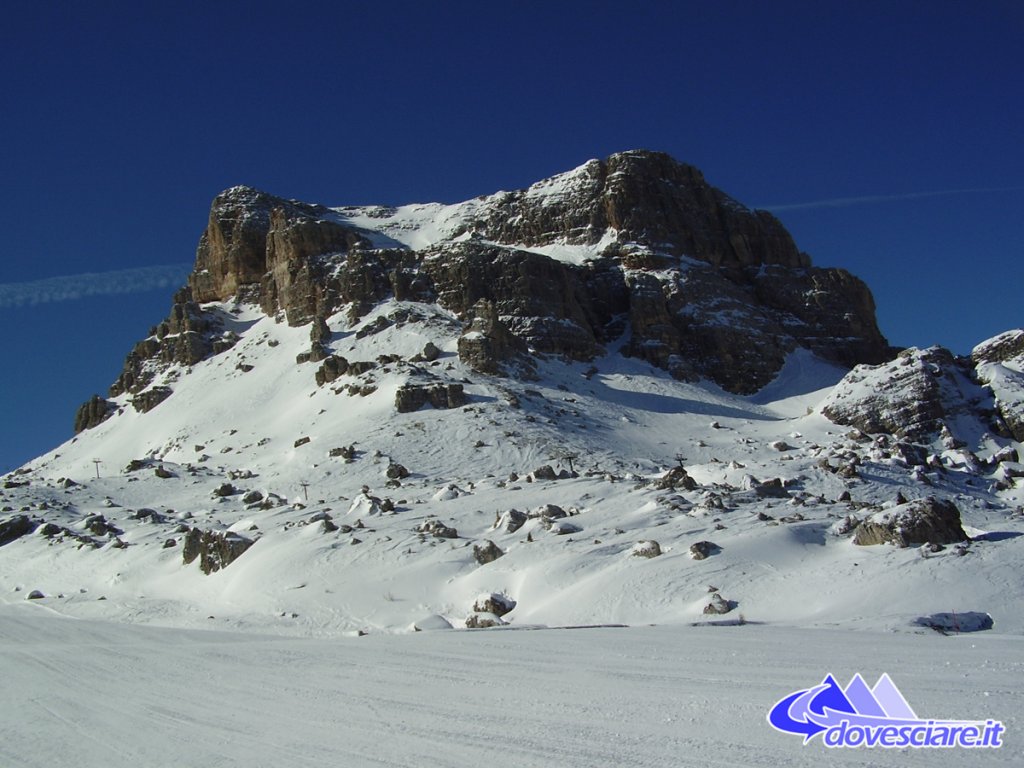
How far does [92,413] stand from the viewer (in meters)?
70.9

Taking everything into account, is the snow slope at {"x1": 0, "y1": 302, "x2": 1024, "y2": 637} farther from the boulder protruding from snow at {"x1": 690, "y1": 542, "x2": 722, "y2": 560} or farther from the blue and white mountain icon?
the blue and white mountain icon

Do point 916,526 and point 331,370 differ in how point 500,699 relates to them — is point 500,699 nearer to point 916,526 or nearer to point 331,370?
point 916,526

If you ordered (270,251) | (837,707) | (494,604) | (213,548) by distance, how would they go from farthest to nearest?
1. (270,251)
2. (213,548)
3. (494,604)
4. (837,707)

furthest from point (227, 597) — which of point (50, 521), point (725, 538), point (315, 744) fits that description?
point (50, 521)

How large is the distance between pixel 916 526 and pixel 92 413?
7320cm

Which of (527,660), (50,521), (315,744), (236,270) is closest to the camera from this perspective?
(315,744)

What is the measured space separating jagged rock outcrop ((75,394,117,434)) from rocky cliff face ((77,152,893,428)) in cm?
39

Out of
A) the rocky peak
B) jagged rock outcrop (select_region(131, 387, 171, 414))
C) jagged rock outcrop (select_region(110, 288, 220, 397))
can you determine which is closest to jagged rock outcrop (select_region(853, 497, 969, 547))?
jagged rock outcrop (select_region(131, 387, 171, 414))

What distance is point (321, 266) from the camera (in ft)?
243

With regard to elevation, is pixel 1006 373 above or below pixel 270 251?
below

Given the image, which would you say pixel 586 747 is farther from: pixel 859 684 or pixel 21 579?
pixel 21 579

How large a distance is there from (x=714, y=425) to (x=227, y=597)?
122 feet

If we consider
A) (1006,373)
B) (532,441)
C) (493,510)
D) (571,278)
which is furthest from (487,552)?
(571,278)

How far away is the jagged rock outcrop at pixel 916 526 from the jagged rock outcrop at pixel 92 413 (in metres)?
70.9
